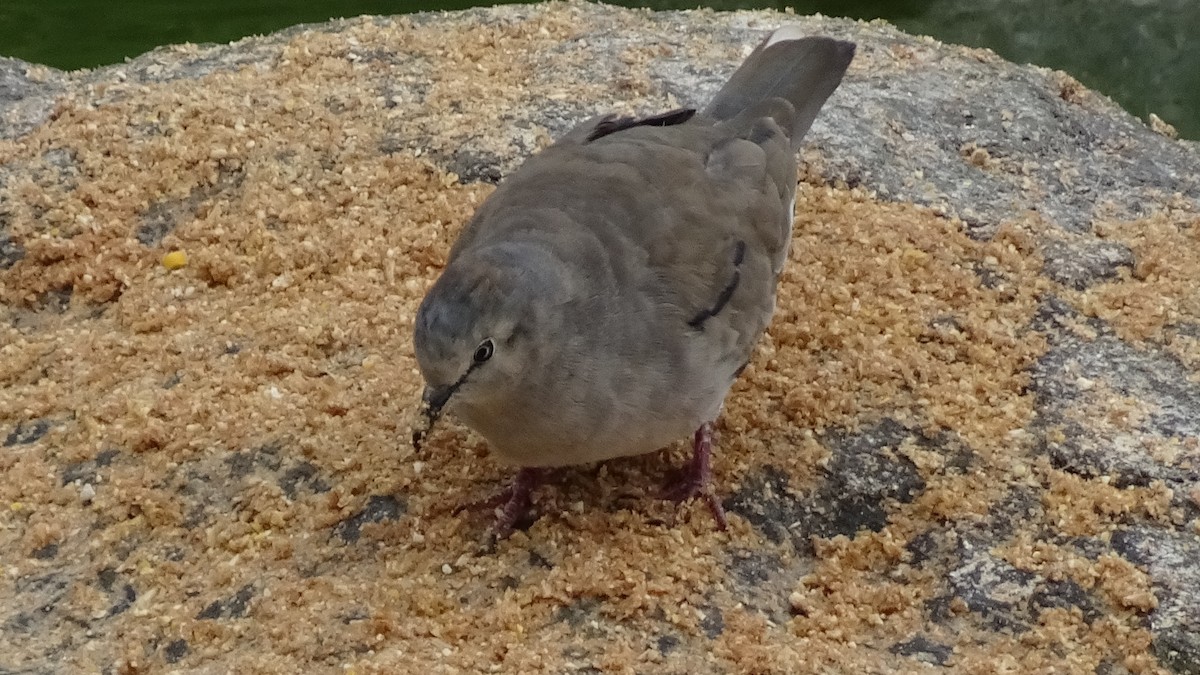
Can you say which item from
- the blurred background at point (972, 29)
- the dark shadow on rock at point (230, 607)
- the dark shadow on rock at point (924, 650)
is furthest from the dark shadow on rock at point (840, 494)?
the blurred background at point (972, 29)

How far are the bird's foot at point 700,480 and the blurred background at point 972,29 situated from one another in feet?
15.2

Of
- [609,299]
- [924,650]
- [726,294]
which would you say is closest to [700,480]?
[726,294]

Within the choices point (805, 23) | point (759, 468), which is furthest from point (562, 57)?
point (759, 468)

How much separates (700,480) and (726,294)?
472 millimetres

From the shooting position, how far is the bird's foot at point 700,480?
3.04m

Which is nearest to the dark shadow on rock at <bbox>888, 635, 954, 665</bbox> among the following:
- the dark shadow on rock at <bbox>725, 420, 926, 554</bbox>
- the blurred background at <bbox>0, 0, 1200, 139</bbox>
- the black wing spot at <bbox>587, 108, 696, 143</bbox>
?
the dark shadow on rock at <bbox>725, 420, 926, 554</bbox>

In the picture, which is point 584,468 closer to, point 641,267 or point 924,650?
point 641,267

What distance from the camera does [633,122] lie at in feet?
11.9

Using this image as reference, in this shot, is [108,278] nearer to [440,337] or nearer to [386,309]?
[386,309]

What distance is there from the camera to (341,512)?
3.03 m

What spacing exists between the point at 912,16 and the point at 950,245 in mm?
3949

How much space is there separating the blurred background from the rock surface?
2019 mm

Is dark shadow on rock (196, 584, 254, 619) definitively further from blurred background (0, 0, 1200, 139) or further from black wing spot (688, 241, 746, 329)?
blurred background (0, 0, 1200, 139)

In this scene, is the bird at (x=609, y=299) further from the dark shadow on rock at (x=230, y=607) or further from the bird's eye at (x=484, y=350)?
the dark shadow on rock at (x=230, y=607)
